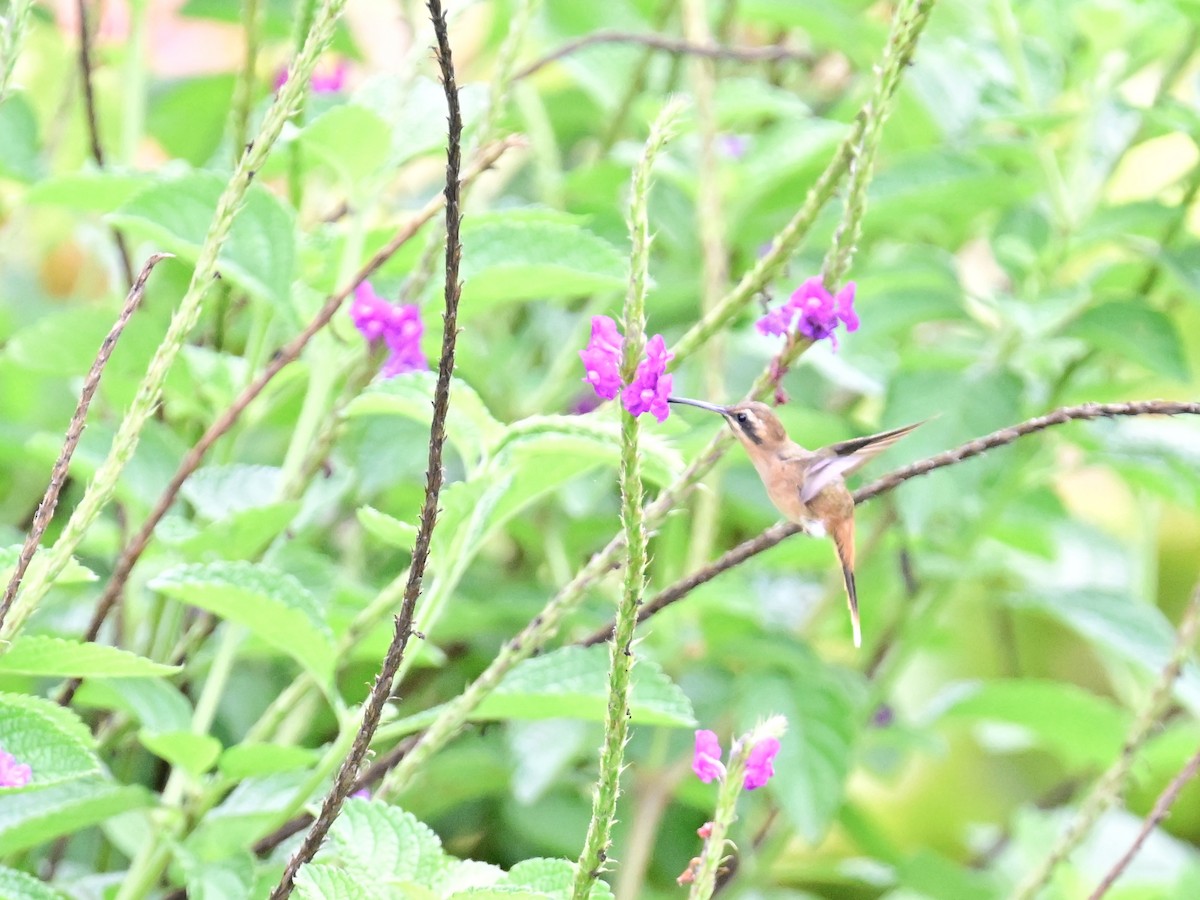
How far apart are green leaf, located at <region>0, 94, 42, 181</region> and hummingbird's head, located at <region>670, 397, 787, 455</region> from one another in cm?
55

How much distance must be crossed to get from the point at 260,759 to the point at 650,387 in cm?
31

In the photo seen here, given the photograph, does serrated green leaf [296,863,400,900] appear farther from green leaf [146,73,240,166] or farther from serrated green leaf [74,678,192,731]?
green leaf [146,73,240,166]

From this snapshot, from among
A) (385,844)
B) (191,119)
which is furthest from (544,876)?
(191,119)

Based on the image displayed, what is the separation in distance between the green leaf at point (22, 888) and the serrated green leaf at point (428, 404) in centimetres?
23

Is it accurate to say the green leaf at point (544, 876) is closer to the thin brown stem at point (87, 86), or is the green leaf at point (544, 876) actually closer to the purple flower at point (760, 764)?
the purple flower at point (760, 764)

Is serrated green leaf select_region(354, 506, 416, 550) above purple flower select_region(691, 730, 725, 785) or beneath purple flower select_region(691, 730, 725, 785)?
above

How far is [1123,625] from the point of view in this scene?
3.52 ft

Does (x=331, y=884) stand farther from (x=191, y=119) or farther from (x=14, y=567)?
(x=191, y=119)

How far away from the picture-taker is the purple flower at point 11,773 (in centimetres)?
42

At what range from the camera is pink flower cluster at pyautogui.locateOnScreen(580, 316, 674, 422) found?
38cm

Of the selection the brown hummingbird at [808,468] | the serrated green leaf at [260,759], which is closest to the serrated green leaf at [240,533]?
the serrated green leaf at [260,759]

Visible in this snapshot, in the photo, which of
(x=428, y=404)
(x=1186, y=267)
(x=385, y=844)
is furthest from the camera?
(x=1186, y=267)

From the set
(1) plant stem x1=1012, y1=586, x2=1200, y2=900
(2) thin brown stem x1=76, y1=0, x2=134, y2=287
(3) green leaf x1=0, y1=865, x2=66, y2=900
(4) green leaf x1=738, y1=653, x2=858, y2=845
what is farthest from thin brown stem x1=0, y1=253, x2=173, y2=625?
(4) green leaf x1=738, y1=653, x2=858, y2=845

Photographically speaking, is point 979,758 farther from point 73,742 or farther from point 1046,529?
point 73,742
